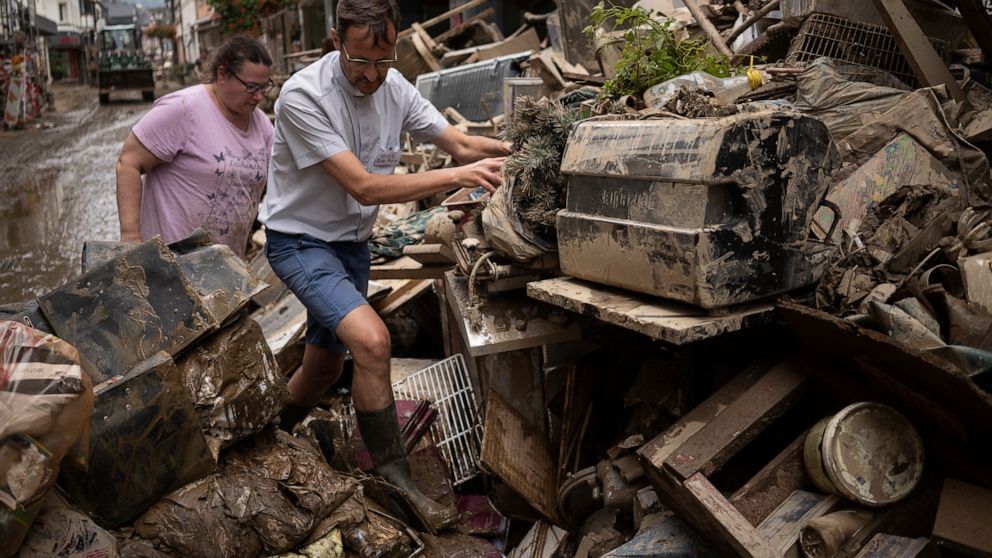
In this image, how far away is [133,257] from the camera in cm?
283

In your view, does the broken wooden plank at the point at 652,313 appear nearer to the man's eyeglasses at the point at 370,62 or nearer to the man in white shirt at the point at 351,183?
the man in white shirt at the point at 351,183

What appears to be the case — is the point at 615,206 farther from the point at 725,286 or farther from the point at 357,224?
the point at 357,224

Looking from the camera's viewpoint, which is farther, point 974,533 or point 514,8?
point 514,8

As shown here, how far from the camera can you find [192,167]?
369 cm

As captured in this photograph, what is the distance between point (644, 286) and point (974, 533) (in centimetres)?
105

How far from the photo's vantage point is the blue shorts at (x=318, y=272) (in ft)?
10.2

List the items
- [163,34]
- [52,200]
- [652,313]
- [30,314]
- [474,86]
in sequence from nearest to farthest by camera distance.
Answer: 1. [652,313]
2. [30,314]
3. [474,86]
4. [52,200]
5. [163,34]

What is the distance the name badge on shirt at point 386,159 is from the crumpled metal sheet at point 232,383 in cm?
83

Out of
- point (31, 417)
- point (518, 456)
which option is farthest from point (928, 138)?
point (31, 417)

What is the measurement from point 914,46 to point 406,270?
2.43m

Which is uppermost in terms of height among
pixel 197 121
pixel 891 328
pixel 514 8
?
pixel 514 8

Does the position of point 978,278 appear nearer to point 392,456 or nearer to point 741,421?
point 741,421

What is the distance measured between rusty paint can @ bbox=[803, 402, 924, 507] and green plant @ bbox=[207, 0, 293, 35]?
888 inches

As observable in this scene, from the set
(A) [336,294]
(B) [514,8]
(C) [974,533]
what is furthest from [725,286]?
(B) [514,8]
